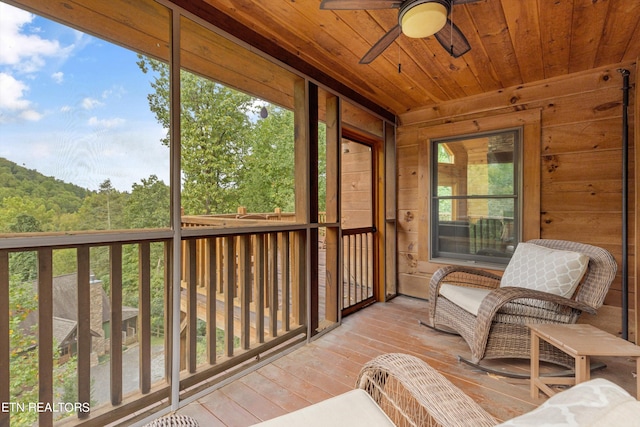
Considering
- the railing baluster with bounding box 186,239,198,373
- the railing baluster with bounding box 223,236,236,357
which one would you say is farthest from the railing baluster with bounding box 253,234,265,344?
the railing baluster with bounding box 186,239,198,373

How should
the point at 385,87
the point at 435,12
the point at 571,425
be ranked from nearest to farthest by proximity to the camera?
the point at 571,425
the point at 435,12
the point at 385,87

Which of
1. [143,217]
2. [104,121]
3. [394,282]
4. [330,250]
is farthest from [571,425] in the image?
[394,282]

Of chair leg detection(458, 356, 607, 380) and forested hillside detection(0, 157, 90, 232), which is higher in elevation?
forested hillside detection(0, 157, 90, 232)

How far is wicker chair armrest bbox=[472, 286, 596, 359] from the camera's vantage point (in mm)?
1898

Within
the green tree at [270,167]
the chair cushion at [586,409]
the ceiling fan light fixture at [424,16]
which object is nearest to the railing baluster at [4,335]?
the green tree at [270,167]

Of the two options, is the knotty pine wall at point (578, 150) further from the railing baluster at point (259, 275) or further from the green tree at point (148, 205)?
the green tree at point (148, 205)

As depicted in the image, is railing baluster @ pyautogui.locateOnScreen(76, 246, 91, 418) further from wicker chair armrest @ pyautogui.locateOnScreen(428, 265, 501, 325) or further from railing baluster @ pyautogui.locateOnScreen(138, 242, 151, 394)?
wicker chair armrest @ pyautogui.locateOnScreen(428, 265, 501, 325)

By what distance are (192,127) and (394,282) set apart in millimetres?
3005

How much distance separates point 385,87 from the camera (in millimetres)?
3035

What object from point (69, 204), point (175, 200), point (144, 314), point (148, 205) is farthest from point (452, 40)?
point (144, 314)

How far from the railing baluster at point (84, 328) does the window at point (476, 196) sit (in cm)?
331

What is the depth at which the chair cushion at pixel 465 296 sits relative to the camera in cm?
218

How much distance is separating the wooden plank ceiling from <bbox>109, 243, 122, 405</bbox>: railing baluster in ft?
4.92

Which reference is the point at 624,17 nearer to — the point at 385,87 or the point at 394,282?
the point at 385,87
